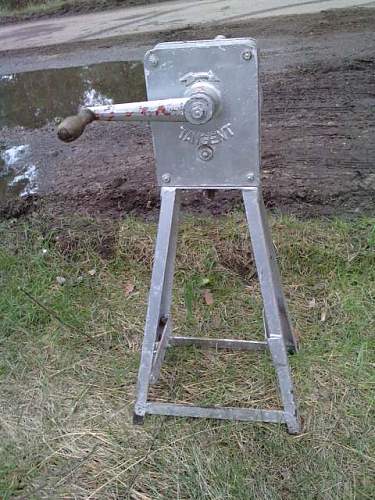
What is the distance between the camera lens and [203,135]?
5.25 ft

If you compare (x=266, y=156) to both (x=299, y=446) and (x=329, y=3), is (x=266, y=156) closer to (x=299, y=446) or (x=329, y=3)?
(x=299, y=446)

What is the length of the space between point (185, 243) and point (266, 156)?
112cm

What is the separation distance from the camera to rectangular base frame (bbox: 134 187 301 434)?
5.61 feet

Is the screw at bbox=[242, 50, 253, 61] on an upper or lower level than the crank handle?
upper

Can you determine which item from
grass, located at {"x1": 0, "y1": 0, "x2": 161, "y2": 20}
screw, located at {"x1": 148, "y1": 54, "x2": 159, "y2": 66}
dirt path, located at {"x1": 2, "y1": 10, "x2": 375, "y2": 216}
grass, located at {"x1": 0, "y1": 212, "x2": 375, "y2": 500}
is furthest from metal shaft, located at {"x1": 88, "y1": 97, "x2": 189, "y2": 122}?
grass, located at {"x1": 0, "y1": 0, "x2": 161, "y2": 20}

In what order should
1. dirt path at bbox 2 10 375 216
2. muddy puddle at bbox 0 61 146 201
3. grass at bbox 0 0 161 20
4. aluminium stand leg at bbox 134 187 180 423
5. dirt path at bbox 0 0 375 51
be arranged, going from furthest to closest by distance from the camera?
grass at bbox 0 0 161 20 < dirt path at bbox 0 0 375 51 < muddy puddle at bbox 0 61 146 201 < dirt path at bbox 2 10 375 216 < aluminium stand leg at bbox 134 187 180 423

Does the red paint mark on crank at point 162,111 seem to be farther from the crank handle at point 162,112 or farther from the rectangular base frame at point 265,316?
the rectangular base frame at point 265,316

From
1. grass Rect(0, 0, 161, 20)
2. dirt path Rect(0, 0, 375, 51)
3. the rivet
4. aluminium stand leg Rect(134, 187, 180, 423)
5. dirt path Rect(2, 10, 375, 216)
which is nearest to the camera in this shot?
the rivet

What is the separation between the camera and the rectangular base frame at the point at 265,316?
5.61ft

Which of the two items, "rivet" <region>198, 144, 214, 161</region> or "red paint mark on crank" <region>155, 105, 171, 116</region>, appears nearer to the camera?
"red paint mark on crank" <region>155, 105, 171, 116</region>

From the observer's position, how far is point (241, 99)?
1.53 meters

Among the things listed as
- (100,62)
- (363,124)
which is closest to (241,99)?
(363,124)

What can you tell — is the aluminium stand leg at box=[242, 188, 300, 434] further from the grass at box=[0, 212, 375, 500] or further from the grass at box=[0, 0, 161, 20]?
the grass at box=[0, 0, 161, 20]

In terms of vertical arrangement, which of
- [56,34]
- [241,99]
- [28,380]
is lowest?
[56,34]
